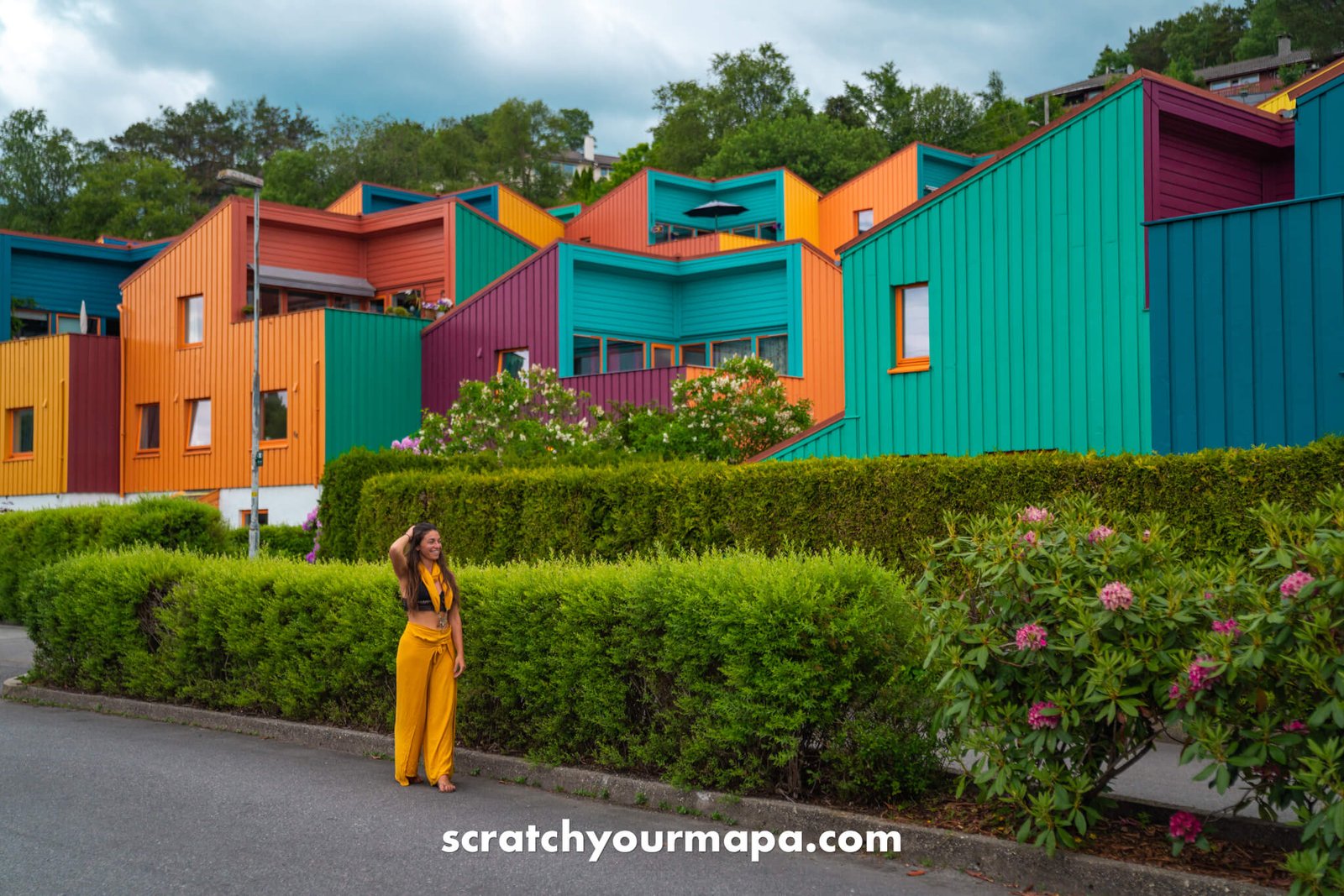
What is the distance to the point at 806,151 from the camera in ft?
217

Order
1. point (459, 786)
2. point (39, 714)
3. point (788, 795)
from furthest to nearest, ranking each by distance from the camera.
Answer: point (39, 714)
point (459, 786)
point (788, 795)

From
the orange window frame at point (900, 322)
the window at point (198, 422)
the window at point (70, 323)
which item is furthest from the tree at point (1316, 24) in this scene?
the orange window frame at point (900, 322)

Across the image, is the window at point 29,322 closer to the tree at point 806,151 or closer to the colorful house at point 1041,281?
the colorful house at point 1041,281

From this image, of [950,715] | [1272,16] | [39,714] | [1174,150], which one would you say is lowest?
[39,714]

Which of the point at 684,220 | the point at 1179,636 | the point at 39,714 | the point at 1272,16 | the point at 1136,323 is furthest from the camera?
the point at 1272,16

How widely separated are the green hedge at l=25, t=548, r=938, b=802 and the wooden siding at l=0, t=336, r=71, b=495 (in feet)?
91.1

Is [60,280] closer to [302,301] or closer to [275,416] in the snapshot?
[302,301]

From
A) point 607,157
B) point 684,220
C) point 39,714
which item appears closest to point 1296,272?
point 39,714

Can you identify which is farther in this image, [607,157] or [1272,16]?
[607,157]

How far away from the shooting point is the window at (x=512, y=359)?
105ft

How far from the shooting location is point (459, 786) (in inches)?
363

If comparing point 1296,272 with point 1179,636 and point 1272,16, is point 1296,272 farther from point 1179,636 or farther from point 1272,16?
point 1272,16

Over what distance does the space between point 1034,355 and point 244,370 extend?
2281 centimetres

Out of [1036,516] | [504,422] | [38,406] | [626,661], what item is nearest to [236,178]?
[504,422]
